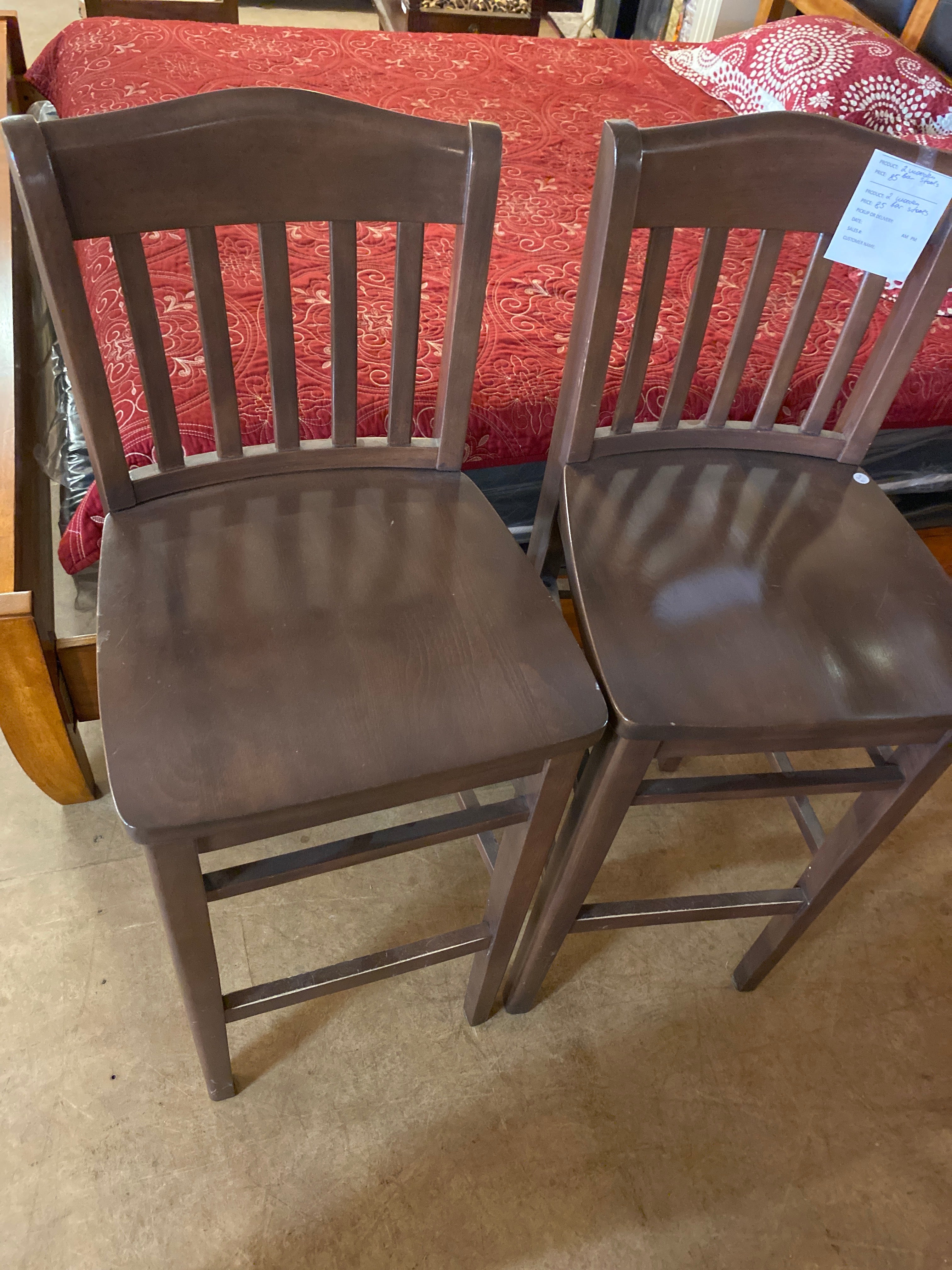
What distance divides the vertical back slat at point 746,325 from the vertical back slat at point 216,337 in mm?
621

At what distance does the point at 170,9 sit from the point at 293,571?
297 cm

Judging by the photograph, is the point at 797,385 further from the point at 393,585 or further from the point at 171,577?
the point at 171,577

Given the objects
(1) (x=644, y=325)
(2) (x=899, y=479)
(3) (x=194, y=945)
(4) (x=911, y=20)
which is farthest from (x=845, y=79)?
(3) (x=194, y=945)

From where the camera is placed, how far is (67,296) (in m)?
0.81

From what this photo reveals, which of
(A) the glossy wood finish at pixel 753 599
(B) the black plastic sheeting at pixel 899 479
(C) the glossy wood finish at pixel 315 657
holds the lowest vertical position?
(B) the black plastic sheeting at pixel 899 479

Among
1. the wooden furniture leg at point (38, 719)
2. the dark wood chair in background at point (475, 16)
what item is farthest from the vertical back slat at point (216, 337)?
the dark wood chair in background at point (475, 16)

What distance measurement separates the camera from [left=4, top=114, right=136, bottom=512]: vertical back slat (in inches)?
29.3

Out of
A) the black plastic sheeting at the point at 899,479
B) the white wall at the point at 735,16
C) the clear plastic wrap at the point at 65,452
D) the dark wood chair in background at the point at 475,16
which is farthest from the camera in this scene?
the dark wood chair in background at the point at 475,16

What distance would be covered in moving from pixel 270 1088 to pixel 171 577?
0.73 meters

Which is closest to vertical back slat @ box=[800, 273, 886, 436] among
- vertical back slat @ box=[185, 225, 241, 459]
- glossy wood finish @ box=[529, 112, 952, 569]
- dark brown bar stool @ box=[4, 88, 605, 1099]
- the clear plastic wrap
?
glossy wood finish @ box=[529, 112, 952, 569]

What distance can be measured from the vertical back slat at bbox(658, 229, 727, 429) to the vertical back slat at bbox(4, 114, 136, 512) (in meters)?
0.68

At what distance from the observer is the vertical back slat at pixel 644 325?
37.7 inches

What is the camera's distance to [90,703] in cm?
125

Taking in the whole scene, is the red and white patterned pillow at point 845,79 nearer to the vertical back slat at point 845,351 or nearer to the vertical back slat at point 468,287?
the vertical back slat at point 845,351
